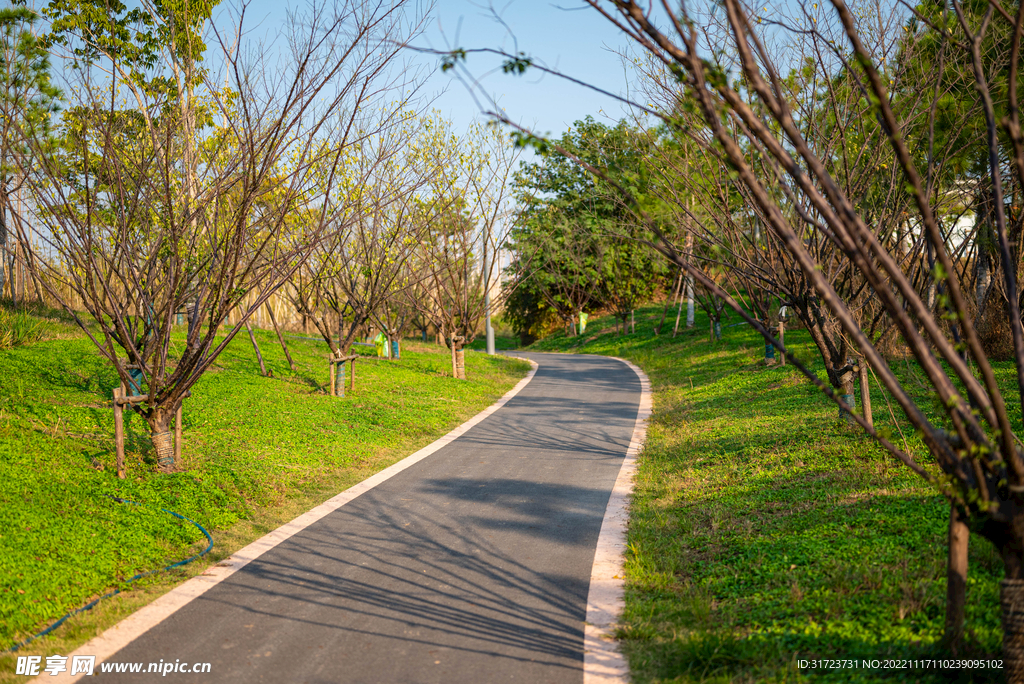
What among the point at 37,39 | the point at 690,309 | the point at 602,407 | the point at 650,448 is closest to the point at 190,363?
the point at 37,39

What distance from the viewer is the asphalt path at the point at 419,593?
3.98 m

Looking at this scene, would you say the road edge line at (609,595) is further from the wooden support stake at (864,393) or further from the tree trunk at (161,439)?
the tree trunk at (161,439)

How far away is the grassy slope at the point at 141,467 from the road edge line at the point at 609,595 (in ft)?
10.4

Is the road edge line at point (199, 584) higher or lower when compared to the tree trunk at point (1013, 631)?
lower

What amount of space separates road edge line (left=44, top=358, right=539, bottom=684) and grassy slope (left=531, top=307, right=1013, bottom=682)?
3.11 m

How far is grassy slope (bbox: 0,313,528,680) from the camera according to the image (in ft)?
16.6

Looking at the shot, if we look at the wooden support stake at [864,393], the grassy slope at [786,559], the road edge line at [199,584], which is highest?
the wooden support stake at [864,393]

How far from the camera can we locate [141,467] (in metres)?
7.48

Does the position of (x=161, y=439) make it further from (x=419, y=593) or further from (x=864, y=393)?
(x=864, y=393)

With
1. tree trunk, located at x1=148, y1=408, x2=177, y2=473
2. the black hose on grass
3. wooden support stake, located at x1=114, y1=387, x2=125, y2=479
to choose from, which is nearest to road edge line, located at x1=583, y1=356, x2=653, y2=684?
the black hose on grass

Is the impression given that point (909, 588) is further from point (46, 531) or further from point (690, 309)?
point (690, 309)

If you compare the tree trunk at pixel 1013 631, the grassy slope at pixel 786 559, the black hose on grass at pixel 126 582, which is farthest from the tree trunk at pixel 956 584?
the black hose on grass at pixel 126 582

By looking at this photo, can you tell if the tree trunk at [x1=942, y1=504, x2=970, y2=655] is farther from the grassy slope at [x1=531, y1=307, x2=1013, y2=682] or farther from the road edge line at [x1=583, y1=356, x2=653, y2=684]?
the road edge line at [x1=583, y1=356, x2=653, y2=684]

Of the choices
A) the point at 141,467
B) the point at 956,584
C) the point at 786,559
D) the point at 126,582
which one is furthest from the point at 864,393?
the point at 141,467
